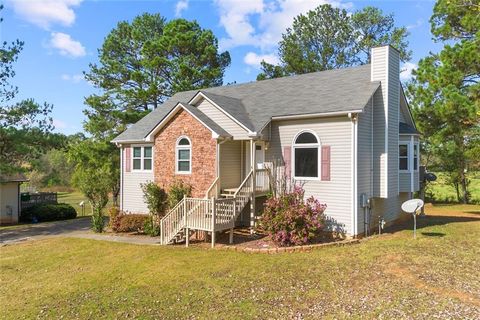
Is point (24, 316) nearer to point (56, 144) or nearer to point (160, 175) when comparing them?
point (160, 175)

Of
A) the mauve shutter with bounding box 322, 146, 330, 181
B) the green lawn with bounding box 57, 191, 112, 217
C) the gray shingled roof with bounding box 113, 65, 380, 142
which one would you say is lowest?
the green lawn with bounding box 57, 191, 112, 217

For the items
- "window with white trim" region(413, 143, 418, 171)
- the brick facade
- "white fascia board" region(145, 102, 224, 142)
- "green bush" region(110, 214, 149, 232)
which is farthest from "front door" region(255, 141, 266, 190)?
"window with white trim" region(413, 143, 418, 171)

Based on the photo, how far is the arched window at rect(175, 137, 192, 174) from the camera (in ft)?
49.8

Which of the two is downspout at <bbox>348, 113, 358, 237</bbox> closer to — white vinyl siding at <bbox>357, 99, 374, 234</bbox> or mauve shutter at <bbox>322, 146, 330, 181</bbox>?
white vinyl siding at <bbox>357, 99, 374, 234</bbox>

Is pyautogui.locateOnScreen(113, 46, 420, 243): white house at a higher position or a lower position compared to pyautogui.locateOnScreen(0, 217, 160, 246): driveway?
higher

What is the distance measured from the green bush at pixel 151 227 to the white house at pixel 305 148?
1726 millimetres

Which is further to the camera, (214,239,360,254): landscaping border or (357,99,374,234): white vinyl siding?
(357,99,374,234): white vinyl siding

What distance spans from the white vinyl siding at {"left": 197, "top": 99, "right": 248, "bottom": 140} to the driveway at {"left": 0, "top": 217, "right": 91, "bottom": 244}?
9058 mm

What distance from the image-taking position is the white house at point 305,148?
42.0 ft

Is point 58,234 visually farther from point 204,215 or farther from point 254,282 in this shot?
point 254,282

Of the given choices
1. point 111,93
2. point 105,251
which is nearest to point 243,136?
point 105,251

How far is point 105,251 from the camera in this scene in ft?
42.2

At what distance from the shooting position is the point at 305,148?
13.7 meters

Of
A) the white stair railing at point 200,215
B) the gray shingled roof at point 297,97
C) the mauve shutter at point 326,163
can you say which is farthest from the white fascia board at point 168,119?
the mauve shutter at point 326,163
